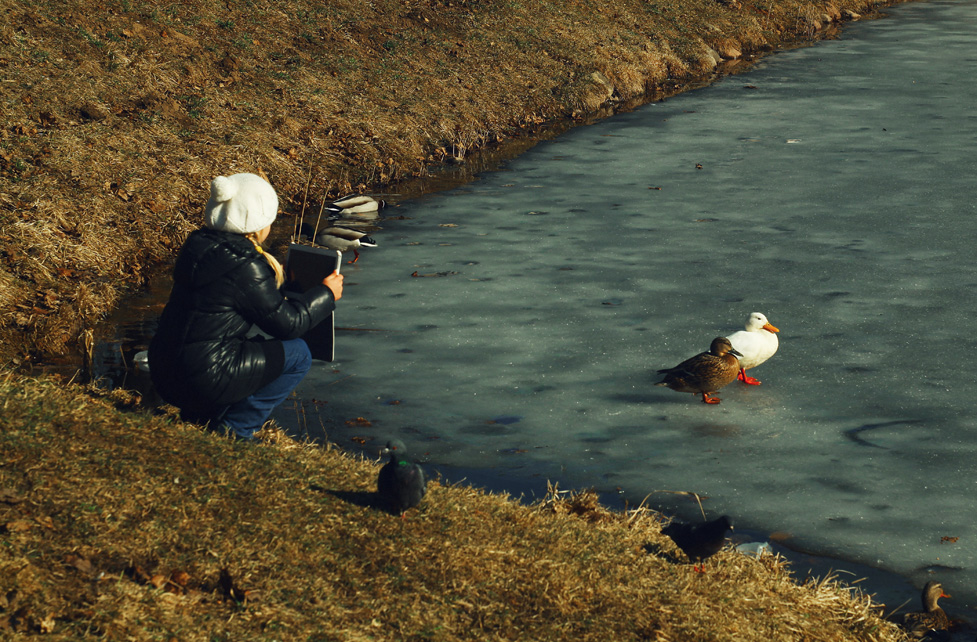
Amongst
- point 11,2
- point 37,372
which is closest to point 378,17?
point 11,2

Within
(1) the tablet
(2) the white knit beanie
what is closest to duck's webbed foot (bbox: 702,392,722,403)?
(1) the tablet

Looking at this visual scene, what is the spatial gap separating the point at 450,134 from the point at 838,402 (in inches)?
354

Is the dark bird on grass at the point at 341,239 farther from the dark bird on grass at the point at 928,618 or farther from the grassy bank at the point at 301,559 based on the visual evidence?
the dark bird on grass at the point at 928,618

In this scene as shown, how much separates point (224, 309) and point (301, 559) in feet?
5.12

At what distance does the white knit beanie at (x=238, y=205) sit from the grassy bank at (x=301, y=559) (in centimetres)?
119

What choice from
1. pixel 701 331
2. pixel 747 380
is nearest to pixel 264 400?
pixel 747 380

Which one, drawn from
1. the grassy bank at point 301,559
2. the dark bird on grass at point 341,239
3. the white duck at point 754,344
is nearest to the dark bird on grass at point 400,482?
the grassy bank at point 301,559

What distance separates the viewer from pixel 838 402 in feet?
25.2

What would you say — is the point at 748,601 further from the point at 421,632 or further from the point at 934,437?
the point at 934,437

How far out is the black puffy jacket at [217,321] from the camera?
5.45 meters

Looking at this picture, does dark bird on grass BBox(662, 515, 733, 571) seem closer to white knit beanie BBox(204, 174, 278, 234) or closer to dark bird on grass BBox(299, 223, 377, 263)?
white knit beanie BBox(204, 174, 278, 234)

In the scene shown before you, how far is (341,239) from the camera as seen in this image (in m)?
11.0

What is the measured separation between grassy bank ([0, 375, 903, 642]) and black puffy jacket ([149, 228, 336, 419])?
0.98ft

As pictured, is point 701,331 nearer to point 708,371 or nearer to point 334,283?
point 708,371
